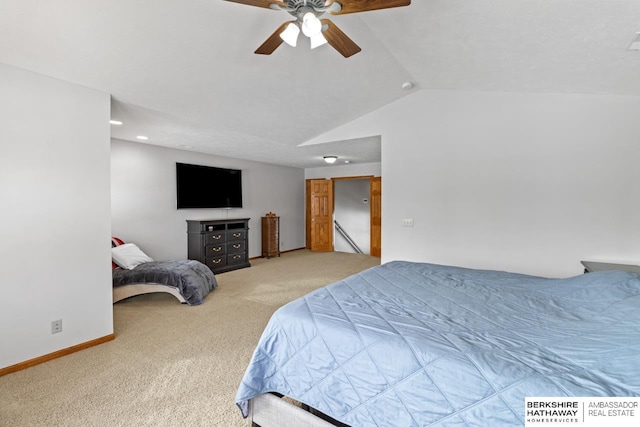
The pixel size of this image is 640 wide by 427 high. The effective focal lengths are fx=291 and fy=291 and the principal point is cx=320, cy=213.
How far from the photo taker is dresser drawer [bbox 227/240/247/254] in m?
5.79

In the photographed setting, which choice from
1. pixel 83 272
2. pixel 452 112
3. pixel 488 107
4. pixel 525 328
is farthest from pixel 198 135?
pixel 525 328

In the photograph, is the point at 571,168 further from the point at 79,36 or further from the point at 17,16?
the point at 17,16

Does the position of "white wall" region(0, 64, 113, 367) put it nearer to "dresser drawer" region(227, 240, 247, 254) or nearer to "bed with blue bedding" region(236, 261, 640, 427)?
"bed with blue bedding" region(236, 261, 640, 427)

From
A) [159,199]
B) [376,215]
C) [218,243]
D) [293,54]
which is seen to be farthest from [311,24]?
[376,215]

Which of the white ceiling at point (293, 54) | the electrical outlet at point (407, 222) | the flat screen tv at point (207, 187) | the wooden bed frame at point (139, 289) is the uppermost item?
the white ceiling at point (293, 54)

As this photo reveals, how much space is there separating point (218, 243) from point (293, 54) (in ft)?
13.0

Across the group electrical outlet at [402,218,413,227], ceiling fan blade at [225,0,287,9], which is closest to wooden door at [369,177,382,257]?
electrical outlet at [402,218,413,227]

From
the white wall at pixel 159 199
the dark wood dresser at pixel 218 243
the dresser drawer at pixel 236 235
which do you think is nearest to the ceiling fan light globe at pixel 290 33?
the white wall at pixel 159 199

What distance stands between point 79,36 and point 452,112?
366 centimetres

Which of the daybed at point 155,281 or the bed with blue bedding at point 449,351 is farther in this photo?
the daybed at point 155,281

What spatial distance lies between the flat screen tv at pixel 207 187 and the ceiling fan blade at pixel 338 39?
14.3ft

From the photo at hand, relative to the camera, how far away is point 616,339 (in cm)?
127

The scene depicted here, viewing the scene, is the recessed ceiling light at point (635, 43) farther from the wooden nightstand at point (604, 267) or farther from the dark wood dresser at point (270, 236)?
the dark wood dresser at point (270, 236)

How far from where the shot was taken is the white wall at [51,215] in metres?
2.28
